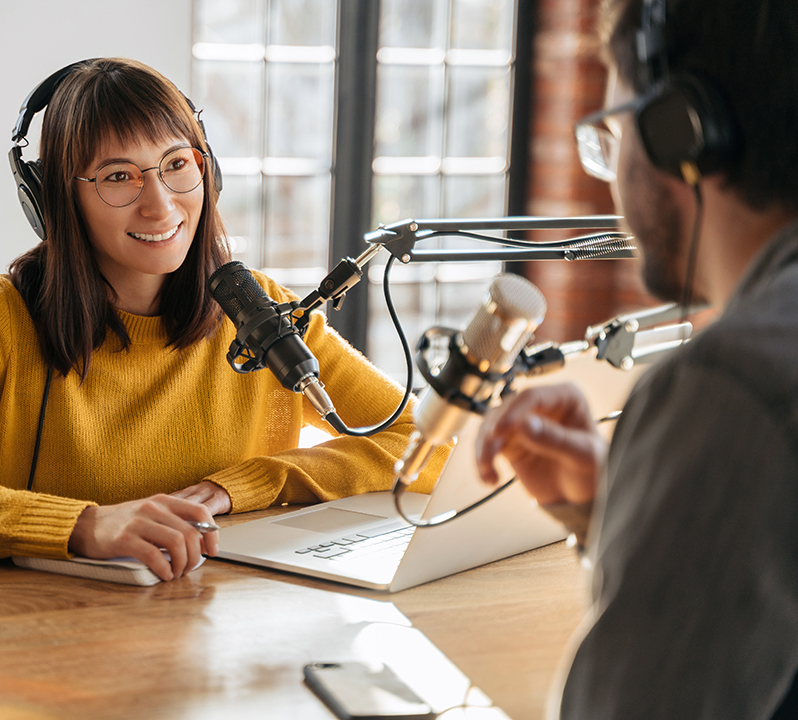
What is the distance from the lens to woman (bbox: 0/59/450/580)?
148 centimetres

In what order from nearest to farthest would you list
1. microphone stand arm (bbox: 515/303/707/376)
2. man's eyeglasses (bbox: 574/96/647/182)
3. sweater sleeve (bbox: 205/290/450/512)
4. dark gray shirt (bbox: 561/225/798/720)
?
1. dark gray shirt (bbox: 561/225/798/720)
2. man's eyeglasses (bbox: 574/96/647/182)
3. microphone stand arm (bbox: 515/303/707/376)
4. sweater sleeve (bbox: 205/290/450/512)

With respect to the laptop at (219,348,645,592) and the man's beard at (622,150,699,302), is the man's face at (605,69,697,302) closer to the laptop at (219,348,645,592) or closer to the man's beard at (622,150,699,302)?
the man's beard at (622,150,699,302)

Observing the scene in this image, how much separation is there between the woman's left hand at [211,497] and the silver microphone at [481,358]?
0.68 m

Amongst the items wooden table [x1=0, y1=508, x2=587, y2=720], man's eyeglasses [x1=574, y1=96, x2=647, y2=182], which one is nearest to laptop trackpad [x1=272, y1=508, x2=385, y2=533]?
wooden table [x1=0, y1=508, x2=587, y2=720]

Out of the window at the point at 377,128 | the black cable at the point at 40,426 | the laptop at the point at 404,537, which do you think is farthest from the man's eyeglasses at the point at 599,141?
the window at the point at 377,128

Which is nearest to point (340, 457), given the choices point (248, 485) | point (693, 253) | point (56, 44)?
point (248, 485)

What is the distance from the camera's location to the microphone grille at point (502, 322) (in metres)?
0.67

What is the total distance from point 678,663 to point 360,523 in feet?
2.79

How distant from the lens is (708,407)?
0.49 meters

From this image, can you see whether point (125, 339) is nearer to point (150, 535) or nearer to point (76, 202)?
point (76, 202)

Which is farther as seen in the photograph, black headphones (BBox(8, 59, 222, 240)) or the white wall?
the white wall

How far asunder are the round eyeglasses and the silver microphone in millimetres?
925

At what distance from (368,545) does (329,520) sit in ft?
0.47

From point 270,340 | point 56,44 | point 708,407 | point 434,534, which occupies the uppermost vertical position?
point 56,44
